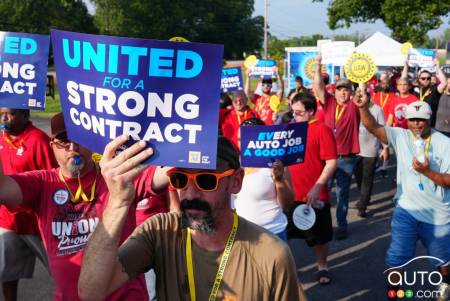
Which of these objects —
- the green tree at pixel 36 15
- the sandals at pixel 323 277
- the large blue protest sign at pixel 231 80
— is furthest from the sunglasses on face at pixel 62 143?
the green tree at pixel 36 15

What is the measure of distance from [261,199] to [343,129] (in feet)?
10.7

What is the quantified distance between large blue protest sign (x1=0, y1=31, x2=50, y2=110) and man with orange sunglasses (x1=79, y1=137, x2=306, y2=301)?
1.96m

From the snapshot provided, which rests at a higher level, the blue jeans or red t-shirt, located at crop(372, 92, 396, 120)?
red t-shirt, located at crop(372, 92, 396, 120)

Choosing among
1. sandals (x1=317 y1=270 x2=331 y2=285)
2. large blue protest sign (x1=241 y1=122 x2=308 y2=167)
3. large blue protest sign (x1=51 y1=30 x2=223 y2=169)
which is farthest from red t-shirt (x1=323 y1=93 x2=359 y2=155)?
large blue protest sign (x1=51 y1=30 x2=223 y2=169)

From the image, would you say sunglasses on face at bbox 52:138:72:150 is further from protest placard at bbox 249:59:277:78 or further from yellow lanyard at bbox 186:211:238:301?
protest placard at bbox 249:59:277:78

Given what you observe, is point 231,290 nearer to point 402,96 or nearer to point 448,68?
point 402,96

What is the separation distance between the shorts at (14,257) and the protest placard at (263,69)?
847 cm

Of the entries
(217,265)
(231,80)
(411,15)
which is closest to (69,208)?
(217,265)

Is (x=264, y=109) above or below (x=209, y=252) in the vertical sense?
above

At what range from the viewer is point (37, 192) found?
2.86m

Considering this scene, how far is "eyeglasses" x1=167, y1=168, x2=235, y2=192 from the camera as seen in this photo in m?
2.06

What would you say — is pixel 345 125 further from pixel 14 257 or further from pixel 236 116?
pixel 14 257

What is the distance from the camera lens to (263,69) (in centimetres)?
1219

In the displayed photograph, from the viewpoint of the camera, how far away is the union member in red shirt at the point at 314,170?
16.8 ft
